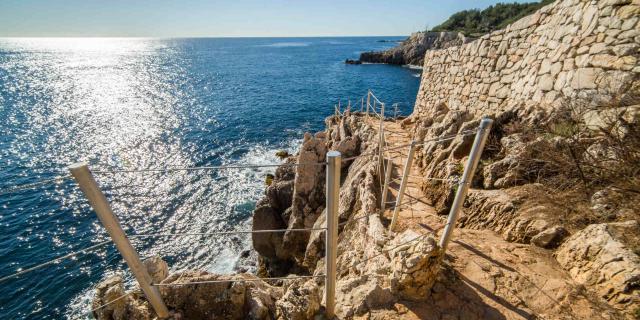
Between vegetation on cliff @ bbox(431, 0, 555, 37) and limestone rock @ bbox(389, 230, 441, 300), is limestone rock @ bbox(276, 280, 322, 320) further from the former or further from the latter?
vegetation on cliff @ bbox(431, 0, 555, 37)

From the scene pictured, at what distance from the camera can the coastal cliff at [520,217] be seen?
364 cm

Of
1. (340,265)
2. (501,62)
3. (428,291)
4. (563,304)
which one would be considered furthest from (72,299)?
(501,62)

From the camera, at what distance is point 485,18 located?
65.1 meters

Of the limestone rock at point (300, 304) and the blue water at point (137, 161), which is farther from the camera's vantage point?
the blue water at point (137, 161)

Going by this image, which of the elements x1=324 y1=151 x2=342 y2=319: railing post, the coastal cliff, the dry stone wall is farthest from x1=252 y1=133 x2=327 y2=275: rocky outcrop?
x1=324 y1=151 x2=342 y2=319: railing post

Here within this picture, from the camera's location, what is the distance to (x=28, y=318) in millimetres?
10828

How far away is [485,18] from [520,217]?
77.9 meters

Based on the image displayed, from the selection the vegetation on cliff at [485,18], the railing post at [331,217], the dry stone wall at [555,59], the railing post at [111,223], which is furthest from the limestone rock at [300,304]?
the vegetation on cliff at [485,18]

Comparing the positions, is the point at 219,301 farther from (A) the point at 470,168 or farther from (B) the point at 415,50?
(B) the point at 415,50

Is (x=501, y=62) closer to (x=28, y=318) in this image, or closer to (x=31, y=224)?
(x=28, y=318)

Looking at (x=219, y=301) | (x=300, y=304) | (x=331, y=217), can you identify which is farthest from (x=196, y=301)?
(x=331, y=217)

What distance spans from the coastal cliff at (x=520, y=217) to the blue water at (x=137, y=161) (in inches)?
145

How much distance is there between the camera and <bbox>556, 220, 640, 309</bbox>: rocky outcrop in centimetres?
332

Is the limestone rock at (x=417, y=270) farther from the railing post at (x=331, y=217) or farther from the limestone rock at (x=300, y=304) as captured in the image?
the limestone rock at (x=300, y=304)
